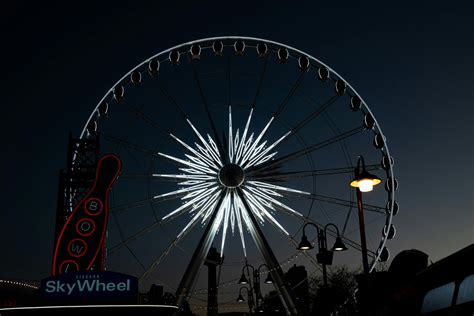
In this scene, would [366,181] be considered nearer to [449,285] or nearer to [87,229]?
[449,285]

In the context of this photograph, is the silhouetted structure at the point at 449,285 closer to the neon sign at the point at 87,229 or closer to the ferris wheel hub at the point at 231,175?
the neon sign at the point at 87,229

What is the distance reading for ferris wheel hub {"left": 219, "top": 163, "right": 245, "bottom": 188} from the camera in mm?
28625

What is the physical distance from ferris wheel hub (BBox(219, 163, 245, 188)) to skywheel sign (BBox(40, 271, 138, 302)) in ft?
36.9

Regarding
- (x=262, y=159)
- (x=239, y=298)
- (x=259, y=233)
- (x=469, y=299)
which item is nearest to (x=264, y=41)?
(x=262, y=159)

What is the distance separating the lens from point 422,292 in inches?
569

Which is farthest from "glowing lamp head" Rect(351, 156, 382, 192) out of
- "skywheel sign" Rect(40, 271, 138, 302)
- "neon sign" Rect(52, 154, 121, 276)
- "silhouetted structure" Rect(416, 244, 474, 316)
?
"neon sign" Rect(52, 154, 121, 276)

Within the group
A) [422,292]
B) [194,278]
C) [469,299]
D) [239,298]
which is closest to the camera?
[469,299]

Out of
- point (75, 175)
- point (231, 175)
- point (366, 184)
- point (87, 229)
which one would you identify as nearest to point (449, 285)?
point (366, 184)

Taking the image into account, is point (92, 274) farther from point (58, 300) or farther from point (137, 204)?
point (137, 204)

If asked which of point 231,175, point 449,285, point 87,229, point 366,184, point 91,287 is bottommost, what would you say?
point 449,285

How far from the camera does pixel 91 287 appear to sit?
688 inches

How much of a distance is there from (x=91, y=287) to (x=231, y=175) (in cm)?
1232

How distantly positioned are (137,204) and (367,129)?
1207 centimetres

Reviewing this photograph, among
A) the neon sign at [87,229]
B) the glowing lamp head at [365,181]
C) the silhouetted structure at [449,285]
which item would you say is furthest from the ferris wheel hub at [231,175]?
the silhouetted structure at [449,285]
